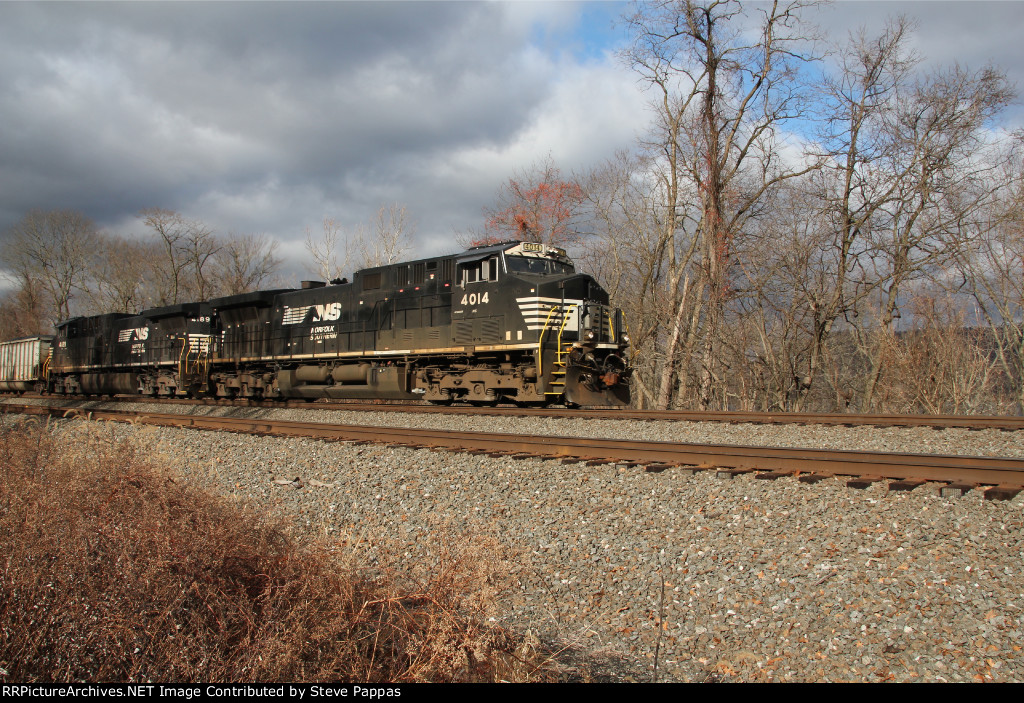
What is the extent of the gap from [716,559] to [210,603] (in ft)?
10.6

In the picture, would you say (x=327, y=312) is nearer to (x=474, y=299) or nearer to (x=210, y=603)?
(x=474, y=299)

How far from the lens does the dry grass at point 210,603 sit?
2912 mm

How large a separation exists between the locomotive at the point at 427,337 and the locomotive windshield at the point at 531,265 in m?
0.02

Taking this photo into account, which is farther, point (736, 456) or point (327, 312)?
point (327, 312)

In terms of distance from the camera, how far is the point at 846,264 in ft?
64.9

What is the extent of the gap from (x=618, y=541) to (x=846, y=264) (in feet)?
59.9

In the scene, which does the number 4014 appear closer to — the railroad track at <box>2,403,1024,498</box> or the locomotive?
the locomotive

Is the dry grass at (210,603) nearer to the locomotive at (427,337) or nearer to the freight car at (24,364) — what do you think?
the locomotive at (427,337)

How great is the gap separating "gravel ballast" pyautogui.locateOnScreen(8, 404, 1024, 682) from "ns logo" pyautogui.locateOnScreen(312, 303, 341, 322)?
1068cm

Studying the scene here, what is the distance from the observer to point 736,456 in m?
6.79

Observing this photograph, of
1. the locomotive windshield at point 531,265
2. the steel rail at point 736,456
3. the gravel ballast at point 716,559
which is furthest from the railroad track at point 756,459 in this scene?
the locomotive windshield at point 531,265

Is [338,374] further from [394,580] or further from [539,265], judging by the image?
[394,580]

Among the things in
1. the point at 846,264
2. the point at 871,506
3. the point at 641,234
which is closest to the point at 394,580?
the point at 871,506

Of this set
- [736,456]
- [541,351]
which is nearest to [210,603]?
[736,456]
